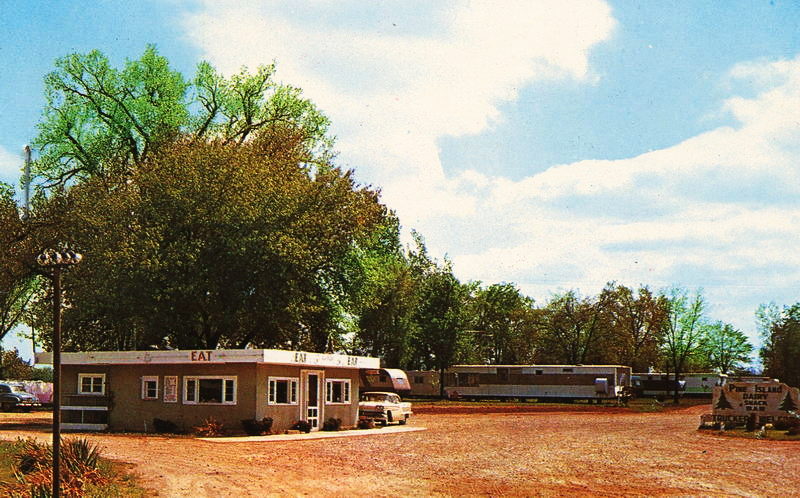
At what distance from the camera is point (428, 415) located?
187 feet

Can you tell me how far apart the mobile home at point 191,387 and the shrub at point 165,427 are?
26 centimetres

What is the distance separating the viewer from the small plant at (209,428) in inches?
1377

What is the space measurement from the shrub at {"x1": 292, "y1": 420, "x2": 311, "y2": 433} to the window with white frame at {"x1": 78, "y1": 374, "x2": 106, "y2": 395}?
26.6 ft

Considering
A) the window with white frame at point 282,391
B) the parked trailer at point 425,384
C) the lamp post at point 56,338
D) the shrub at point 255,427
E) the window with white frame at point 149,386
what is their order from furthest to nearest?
the parked trailer at point 425,384
the window with white frame at point 149,386
the window with white frame at point 282,391
the shrub at point 255,427
the lamp post at point 56,338

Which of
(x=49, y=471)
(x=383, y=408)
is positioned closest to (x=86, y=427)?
(x=383, y=408)

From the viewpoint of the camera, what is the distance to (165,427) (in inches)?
1426

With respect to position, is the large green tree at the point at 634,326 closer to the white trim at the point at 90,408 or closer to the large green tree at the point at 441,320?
the large green tree at the point at 441,320

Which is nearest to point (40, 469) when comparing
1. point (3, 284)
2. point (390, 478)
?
point (390, 478)

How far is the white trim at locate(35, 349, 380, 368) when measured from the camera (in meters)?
34.9

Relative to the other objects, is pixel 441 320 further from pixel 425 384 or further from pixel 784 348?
pixel 784 348

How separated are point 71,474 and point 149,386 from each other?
19.1 m

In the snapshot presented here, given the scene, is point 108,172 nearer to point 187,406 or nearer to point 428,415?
point 187,406

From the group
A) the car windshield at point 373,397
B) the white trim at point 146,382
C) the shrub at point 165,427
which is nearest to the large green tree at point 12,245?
the white trim at point 146,382

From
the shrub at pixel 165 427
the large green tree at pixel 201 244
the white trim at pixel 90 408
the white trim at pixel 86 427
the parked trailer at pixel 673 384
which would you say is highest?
the large green tree at pixel 201 244
